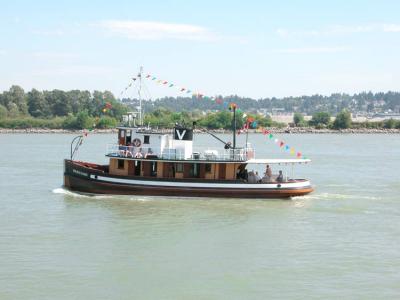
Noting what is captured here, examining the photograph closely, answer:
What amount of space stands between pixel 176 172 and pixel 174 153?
0.97 m

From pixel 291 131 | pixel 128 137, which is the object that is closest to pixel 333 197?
pixel 128 137

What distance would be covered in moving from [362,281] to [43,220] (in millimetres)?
14318

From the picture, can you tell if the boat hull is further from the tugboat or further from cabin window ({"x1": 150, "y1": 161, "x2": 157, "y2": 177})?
cabin window ({"x1": 150, "y1": 161, "x2": 157, "y2": 177})

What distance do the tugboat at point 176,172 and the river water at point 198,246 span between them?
0.55 meters

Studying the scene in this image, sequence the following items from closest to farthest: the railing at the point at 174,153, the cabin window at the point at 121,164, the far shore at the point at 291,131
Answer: the railing at the point at 174,153
the cabin window at the point at 121,164
the far shore at the point at 291,131

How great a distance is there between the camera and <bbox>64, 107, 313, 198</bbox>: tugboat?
33.7 m

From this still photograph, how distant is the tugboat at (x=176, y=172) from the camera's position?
1328 inches

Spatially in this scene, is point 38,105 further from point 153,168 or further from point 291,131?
point 153,168

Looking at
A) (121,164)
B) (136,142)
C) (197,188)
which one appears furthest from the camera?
(136,142)

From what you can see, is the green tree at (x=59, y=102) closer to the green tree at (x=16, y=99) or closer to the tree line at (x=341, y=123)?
the green tree at (x=16, y=99)

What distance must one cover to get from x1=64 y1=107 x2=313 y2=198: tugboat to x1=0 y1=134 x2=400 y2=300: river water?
1.80ft

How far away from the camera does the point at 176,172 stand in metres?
34.3

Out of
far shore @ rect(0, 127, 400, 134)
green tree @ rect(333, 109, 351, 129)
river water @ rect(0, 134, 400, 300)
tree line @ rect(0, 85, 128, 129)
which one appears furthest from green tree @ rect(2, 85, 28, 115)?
river water @ rect(0, 134, 400, 300)

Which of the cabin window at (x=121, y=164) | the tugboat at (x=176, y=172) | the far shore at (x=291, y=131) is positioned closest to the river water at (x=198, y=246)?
the tugboat at (x=176, y=172)
